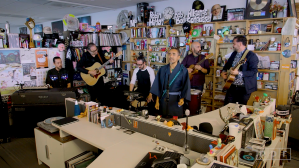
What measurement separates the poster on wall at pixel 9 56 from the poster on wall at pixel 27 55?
0.24 feet

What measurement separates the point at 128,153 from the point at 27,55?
142 inches

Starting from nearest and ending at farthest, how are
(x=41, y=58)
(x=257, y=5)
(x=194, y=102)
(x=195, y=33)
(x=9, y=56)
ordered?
(x=194, y=102), (x=9, y=56), (x=257, y=5), (x=41, y=58), (x=195, y=33)

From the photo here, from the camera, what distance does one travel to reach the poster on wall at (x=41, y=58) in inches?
179

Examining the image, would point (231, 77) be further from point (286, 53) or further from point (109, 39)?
point (109, 39)

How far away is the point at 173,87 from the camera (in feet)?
10.2

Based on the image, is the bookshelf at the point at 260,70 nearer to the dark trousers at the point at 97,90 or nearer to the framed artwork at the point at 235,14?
the framed artwork at the point at 235,14

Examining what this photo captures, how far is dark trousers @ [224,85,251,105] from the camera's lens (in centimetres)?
352

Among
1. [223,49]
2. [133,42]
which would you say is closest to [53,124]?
[223,49]

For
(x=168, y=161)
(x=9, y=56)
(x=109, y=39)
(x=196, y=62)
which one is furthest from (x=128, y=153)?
(x=109, y=39)

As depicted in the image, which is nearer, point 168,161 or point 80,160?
point 168,161

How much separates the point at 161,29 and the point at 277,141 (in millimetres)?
4510

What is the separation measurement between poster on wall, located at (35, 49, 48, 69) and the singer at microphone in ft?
9.26

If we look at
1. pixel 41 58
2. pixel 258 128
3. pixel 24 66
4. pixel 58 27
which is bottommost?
pixel 258 128

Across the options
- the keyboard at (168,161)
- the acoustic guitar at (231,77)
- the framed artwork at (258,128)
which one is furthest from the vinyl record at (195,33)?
the keyboard at (168,161)
